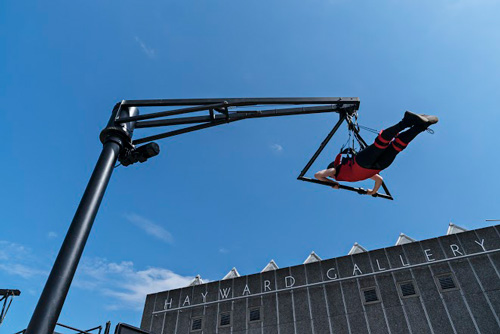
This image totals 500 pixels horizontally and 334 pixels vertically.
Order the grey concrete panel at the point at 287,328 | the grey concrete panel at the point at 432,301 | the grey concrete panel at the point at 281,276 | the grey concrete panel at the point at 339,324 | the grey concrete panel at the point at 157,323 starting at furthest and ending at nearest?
the grey concrete panel at the point at 157,323 → the grey concrete panel at the point at 281,276 → the grey concrete panel at the point at 287,328 → the grey concrete panel at the point at 339,324 → the grey concrete panel at the point at 432,301

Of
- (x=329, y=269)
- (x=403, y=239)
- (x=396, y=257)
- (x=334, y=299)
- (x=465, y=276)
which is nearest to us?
(x=465, y=276)

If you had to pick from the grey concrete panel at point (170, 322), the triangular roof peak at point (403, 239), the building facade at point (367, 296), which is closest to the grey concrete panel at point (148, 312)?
the building facade at point (367, 296)

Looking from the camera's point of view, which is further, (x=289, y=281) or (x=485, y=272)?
(x=289, y=281)

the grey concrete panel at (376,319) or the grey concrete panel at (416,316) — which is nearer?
the grey concrete panel at (416,316)

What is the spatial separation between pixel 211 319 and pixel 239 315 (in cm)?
201

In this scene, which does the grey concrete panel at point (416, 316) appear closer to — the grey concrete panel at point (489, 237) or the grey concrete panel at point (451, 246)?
the grey concrete panel at point (451, 246)

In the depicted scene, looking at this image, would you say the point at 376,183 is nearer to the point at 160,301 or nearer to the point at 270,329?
the point at 270,329

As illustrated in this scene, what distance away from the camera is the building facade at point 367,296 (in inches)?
661

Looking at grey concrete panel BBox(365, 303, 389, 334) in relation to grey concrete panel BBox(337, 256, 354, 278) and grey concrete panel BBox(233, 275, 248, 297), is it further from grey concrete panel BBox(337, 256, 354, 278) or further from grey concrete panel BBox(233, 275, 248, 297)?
grey concrete panel BBox(233, 275, 248, 297)

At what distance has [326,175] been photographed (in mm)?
7727

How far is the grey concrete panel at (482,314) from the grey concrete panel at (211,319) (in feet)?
48.1

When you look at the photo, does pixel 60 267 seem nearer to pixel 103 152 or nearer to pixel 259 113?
pixel 103 152

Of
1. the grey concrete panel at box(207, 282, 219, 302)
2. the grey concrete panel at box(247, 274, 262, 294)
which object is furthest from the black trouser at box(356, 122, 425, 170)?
the grey concrete panel at box(207, 282, 219, 302)

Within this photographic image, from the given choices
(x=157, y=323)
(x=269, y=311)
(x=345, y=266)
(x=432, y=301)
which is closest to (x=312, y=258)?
(x=345, y=266)
